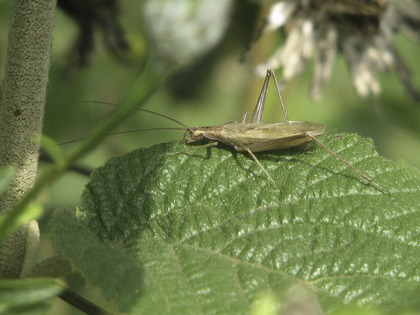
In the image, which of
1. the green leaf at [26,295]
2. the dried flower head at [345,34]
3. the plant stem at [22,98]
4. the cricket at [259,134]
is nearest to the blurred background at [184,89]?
the dried flower head at [345,34]

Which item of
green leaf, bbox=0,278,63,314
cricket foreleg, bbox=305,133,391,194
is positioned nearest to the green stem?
green leaf, bbox=0,278,63,314

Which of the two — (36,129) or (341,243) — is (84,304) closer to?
(36,129)

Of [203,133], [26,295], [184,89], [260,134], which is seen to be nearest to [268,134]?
[260,134]

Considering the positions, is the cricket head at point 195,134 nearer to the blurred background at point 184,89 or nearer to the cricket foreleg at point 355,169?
the blurred background at point 184,89

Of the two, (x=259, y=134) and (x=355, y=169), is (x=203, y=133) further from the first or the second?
(x=355, y=169)

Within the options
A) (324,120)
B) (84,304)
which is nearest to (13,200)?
(84,304)
